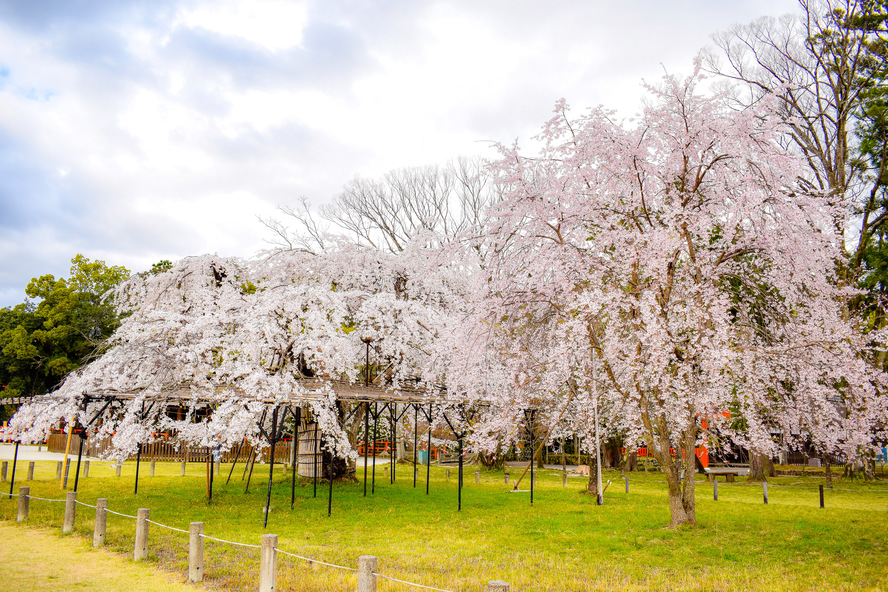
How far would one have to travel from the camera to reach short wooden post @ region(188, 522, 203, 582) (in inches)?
297

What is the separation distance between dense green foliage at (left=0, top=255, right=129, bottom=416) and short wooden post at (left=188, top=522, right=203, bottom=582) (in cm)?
3288

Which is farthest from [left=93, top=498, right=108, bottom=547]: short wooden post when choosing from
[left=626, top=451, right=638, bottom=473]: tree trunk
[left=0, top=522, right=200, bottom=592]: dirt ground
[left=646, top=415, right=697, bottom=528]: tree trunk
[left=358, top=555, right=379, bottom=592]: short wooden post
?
[left=626, top=451, right=638, bottom=473]: tree trunk

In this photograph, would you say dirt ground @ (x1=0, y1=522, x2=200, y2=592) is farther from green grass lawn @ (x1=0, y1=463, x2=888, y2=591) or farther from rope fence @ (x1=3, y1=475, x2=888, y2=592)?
green grass lawn @ (x1=0, y1=463, x2=888, y2=591)

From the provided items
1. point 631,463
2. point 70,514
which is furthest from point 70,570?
point 631,463

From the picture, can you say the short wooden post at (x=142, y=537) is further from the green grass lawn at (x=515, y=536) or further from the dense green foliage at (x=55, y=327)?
the dense green foliage at (x=55, y=327)

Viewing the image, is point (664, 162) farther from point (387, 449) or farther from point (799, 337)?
point (387, 449)

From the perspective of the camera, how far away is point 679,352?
36.2ft

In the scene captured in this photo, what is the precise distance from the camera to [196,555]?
762 centimetres

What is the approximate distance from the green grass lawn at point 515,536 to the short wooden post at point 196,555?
9.8 inches

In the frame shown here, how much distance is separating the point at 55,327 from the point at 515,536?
36573 millimetres

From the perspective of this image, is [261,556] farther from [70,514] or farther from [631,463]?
[631,463]

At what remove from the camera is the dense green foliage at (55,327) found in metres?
36.2

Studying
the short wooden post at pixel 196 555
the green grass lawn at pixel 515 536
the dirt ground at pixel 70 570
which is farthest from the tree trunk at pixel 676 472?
the dirt ground at pixel 70 570

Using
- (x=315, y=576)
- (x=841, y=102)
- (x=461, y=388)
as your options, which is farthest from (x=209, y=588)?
(x=841, y=102)
